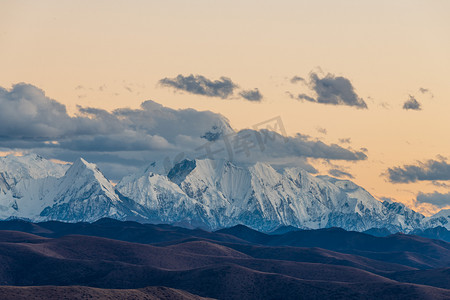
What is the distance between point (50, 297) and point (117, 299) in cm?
1621

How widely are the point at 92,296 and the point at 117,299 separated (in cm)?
616

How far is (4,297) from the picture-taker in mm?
189125

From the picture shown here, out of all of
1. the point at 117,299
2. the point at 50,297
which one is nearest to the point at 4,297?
the point at 50,297

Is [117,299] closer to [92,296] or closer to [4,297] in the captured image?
[92,296]

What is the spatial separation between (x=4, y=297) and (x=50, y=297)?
10950 mm

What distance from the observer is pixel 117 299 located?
197750 millimetres

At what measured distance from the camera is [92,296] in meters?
197

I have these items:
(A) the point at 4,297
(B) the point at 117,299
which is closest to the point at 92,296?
(B) the point at 117,299

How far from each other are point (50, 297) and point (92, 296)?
10.1 m

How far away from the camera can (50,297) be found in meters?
194

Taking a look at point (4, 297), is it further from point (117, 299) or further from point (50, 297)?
point (117, 299)
